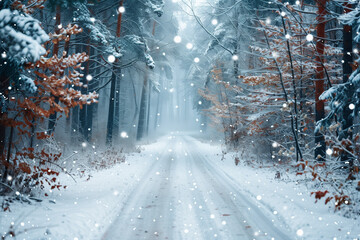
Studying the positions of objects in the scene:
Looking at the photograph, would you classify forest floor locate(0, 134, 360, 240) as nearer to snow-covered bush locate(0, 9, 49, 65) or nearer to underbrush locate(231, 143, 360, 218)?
underbrush locate(231, 143, 360, 218)

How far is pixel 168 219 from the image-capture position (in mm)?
5941

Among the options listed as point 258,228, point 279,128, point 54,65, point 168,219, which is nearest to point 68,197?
point 168,219

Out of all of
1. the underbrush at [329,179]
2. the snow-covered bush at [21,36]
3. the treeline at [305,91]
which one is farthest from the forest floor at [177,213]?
the snow-covered bush at [21,36]

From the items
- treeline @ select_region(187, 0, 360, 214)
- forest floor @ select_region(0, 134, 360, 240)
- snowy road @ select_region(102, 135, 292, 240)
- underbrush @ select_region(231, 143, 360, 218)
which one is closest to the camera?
forest floor @ select_region(0, 134, 360, 240)

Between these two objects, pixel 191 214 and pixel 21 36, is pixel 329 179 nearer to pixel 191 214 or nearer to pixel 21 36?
pixel 191 214

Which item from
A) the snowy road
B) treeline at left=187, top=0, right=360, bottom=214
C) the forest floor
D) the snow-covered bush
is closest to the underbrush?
treeline at left=187, top=0, right=360, bottom=214

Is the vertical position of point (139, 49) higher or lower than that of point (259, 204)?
higher

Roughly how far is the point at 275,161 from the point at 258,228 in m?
9.38

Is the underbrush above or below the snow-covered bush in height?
below

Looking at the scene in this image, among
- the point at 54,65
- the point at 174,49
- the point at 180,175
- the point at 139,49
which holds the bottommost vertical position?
the point at 180,175

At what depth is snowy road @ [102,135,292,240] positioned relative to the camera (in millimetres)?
5125

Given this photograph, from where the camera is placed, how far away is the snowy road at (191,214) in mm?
5125

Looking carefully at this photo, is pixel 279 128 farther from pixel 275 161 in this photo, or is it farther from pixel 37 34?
pixel 37 34

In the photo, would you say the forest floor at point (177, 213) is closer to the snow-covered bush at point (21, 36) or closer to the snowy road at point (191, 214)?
the snowy road at point (191, 214)
